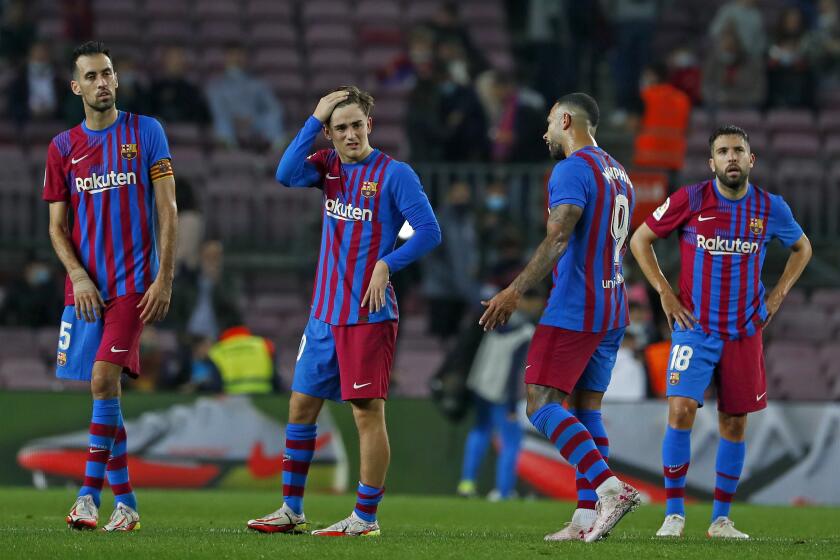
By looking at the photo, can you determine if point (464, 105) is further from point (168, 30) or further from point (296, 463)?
point (296, 463)

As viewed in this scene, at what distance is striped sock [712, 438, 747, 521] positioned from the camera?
9.45m

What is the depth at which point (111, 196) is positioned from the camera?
859 cm

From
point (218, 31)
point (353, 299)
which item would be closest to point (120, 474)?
point (353, 299)

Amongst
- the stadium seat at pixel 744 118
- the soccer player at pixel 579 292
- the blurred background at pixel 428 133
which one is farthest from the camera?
the stadium seat at pixel 744 118

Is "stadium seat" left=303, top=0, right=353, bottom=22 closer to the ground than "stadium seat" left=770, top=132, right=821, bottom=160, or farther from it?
farther from it

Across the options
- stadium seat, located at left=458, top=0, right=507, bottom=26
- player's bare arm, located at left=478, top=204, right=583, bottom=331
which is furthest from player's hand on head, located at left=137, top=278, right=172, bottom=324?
stadium seat, located at left=458, top=0, right=507, bottom=26

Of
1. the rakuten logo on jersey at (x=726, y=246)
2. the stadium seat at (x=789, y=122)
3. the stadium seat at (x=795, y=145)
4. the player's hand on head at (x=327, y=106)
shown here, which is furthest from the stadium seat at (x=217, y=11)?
the player's hand on head at (x=327, y=106)

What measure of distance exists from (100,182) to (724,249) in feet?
11.9

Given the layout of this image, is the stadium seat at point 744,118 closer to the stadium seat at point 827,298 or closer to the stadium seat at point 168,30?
the stadium seat at point 827,298

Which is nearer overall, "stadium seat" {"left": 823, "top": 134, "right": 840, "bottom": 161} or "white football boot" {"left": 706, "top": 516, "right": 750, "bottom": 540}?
"white football boot" {"left": 706, "top": 516, "right": 750, "bottom": 540}

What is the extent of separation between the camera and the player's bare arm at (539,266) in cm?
793

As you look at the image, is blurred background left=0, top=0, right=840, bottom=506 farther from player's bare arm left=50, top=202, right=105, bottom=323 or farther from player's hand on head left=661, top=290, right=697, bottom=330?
player's bare arm left=50, top=202, right=105, bottom=323

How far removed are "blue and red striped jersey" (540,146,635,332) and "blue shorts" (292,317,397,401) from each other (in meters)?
0.90

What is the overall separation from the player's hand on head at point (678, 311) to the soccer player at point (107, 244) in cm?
293
